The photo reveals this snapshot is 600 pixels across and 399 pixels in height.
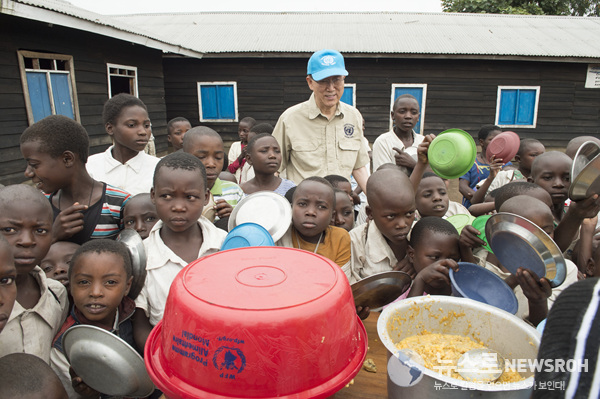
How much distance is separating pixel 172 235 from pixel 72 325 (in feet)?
2.09

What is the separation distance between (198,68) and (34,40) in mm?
6316

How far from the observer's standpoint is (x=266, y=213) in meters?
2.17

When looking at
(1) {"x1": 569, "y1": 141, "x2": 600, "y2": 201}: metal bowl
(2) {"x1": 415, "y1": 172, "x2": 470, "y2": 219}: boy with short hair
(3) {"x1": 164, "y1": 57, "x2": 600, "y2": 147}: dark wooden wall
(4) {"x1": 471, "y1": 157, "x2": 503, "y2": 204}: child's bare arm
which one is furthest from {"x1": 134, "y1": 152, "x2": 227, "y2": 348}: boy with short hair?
(3) {"x1": 164, "y1": 57, "x2": 600, "y2": 147}: dark wooden wall

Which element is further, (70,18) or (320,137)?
(70,18)

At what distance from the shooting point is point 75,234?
2.28 meters

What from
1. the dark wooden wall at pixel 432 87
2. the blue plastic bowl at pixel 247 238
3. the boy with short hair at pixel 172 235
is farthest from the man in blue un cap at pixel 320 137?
the dark wooden wall at pixel 432 87

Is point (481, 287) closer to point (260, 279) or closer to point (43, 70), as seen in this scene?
point (260, 279)

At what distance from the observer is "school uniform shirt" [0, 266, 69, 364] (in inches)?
63.0

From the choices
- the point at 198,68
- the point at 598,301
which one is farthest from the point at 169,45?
the point at 598,301

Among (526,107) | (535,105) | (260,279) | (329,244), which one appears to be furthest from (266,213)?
(535,105)

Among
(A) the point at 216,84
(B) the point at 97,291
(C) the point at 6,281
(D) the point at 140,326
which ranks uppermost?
(A) the point at 216,84

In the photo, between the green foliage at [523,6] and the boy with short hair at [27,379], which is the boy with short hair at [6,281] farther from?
the green foliage at [523,6]

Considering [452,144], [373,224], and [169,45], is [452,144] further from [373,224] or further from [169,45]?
[169,45]

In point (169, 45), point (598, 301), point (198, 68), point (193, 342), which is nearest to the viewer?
point (598, 301)
